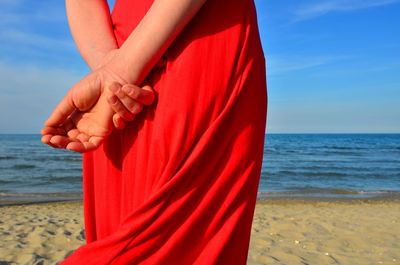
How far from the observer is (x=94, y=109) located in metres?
0.99

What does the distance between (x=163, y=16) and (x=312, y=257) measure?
4195mm

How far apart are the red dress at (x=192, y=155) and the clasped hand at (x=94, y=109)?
0.21 feet

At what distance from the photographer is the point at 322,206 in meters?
8.98

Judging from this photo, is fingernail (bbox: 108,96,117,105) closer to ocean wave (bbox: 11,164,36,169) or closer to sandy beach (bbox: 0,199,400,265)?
sandy beach (bbox: 0,199,400,265)

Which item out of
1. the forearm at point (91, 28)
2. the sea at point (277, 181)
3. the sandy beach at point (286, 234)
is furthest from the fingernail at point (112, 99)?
the sea at point (277, 181)

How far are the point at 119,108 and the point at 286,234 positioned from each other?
5.23 metres

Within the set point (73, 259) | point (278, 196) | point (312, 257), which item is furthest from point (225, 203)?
point (278, 196)

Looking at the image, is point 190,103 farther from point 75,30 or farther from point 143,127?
point 75,30

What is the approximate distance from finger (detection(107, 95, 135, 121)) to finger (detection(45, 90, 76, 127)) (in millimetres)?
111

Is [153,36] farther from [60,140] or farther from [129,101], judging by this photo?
[60,140]

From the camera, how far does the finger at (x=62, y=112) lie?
0.97 meters

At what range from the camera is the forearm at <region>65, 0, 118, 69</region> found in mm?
1117

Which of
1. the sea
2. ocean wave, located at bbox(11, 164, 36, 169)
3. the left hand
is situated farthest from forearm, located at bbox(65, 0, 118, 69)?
ocean wave, located at bbox(11, 164, 36, 169)

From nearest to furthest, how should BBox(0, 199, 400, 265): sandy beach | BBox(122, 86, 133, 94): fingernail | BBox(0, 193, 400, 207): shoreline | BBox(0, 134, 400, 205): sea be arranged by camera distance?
1. BBox(122, 86, 133, 94): fingernail
2. BBox(0, 199, 400, 265): sandy beach
3. BBox(0, 193, 400, 207): shoreline
4. BBox(0, 134, 400, 205): sea
